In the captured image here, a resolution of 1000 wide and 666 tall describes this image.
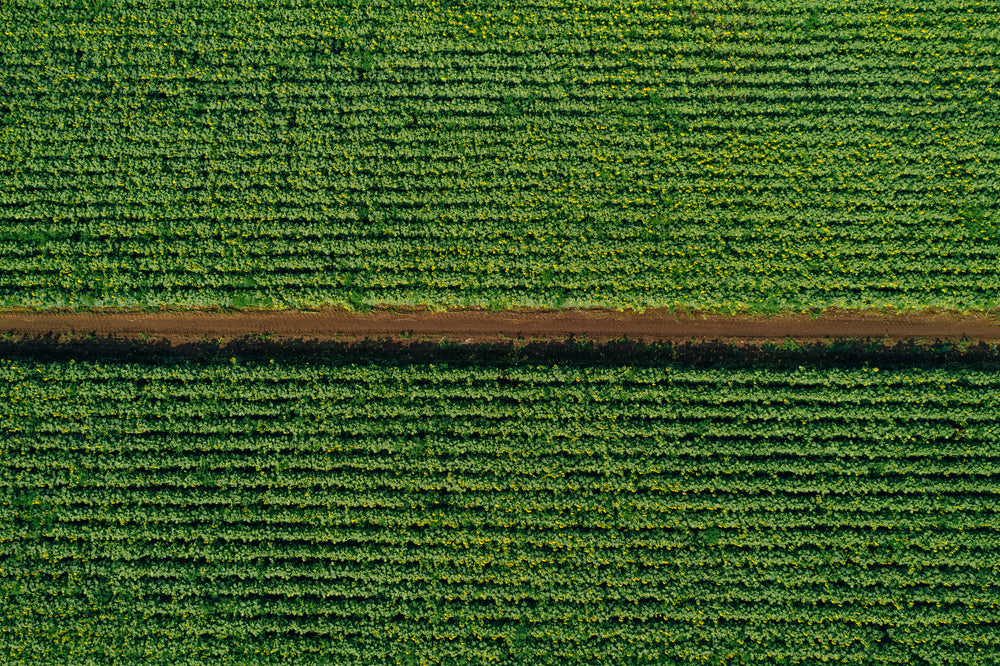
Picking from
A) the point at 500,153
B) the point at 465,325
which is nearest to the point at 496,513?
the point at 465,325

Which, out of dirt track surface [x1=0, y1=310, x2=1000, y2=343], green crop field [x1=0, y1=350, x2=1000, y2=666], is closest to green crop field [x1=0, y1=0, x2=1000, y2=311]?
dirt track surface [x1=0, y1=310, x2=1000, y2=343]

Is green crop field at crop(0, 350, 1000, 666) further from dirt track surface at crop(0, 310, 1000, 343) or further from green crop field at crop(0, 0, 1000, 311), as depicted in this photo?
green crop field at crop(0, 0, 1000, 311)

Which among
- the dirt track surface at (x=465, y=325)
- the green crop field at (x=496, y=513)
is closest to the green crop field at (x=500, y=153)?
the dirt track surface at (x=465, y=325)

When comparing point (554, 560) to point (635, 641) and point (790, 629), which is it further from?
point (790, 629)

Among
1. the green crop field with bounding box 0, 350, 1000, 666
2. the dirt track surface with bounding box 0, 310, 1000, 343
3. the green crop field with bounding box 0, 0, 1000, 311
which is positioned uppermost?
the green crop field with bounding box 0, 0, 1000, 311

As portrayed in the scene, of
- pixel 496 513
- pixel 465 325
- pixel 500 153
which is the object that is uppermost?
pixel 500 153

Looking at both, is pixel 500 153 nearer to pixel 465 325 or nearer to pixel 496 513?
pixel 465 325

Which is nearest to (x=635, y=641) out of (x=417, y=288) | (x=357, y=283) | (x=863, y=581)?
(x=863, y=581)
